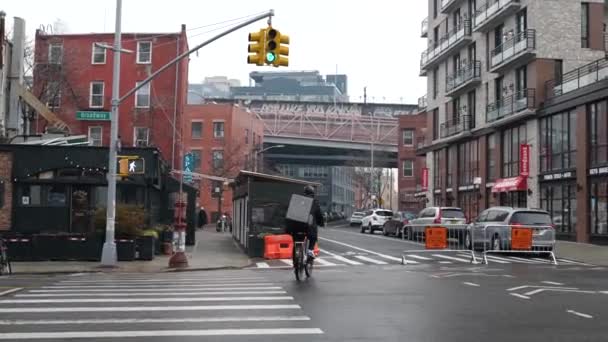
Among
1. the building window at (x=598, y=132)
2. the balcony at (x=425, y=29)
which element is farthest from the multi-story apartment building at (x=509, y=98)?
the balcony at (x=425, y=29)

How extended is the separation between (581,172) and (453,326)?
28.1 metres

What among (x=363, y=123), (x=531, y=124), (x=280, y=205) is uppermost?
(x=363, y=123)

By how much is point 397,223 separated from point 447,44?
18.3 m

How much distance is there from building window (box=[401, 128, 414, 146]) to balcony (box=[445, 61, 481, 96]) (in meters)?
25.0

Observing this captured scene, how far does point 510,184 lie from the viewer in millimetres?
41562

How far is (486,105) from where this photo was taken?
1869 inches

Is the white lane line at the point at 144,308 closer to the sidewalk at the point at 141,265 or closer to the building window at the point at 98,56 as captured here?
the sidewalk at the point at 141,265

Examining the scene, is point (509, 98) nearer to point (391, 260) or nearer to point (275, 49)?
point (391, 260)

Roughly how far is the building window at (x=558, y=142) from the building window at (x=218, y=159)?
33.3 metres

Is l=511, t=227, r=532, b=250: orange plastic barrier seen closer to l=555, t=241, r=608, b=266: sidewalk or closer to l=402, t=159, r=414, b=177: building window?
l=555, t=241, r=608, b=266: sidewalk

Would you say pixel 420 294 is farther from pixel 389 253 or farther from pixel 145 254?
pixel 389 253

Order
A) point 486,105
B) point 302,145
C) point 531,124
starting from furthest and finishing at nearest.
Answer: point 302,145
point 486,105
point 531,124

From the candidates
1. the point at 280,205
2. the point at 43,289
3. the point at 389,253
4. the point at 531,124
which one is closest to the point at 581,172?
the point at 531,124

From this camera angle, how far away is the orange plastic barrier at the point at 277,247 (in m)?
24.0
